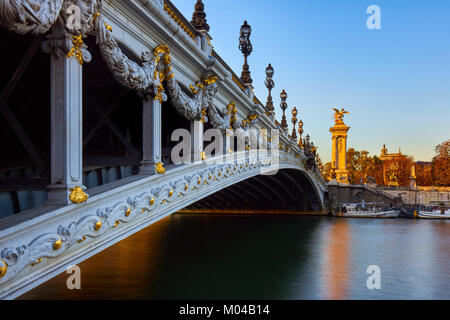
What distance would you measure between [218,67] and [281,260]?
7.82 metres

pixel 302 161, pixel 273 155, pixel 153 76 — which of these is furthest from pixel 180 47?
pixel 302 161

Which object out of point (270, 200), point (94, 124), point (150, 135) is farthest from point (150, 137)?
point (270, 200)

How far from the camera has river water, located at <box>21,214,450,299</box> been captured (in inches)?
419

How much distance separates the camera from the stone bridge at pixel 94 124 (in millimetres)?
4664

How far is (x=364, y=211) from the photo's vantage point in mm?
36781

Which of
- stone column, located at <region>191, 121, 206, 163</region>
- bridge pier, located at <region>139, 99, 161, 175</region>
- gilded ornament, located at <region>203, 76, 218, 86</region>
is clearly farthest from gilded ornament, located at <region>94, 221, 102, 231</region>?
gilded ornament, located at <region>203, 76, 218, 86</region>

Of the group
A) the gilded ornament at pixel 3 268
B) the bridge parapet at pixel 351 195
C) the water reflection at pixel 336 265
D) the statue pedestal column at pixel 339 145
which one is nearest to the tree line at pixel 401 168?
the statue pedestal column at pixel 339 145

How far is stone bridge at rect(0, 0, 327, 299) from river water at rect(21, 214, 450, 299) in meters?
2.71

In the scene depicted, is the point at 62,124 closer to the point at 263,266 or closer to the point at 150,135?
the point at 150,135

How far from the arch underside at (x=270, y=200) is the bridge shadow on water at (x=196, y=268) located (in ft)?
28.9

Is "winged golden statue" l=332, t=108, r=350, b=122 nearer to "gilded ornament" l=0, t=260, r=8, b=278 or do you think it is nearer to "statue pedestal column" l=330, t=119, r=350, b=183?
"statue pedestal column" l=330, t=119, r=350, b=183

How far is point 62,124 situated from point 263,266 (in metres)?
10.4
